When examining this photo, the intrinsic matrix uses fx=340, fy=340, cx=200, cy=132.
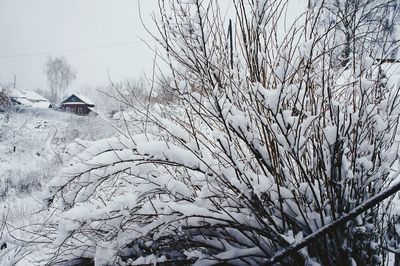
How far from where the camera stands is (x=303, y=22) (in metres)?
2.62

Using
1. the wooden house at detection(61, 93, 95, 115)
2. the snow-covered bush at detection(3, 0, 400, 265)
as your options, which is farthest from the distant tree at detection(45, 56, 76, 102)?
the snow-covered bush at detection(3, 0, 400, 265)

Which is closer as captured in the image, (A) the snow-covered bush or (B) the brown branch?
(B) the brown branch

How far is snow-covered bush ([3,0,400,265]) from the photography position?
2.35 metres

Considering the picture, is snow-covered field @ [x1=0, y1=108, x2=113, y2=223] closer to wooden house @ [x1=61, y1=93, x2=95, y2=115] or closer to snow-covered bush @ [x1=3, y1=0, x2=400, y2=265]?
snow-covered bush @ [x1=3, y1=0, x2=400, y2=265]

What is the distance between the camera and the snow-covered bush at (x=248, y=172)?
235cm

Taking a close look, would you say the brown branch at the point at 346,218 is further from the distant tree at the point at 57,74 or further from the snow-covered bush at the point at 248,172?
the distant tree at the point at 57,74

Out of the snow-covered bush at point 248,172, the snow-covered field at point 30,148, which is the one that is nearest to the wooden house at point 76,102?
the snow-covered field at point 30,148

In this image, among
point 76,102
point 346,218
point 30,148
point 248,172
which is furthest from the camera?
point 76,102

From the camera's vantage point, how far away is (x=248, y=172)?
2.39m

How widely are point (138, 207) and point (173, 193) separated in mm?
292

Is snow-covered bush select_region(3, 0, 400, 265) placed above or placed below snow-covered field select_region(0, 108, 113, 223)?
below

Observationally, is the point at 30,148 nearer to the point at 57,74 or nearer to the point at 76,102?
the point at 76,102

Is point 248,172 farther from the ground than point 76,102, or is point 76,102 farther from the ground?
point 76,102

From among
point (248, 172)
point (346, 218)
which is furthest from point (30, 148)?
point (346, 218)
